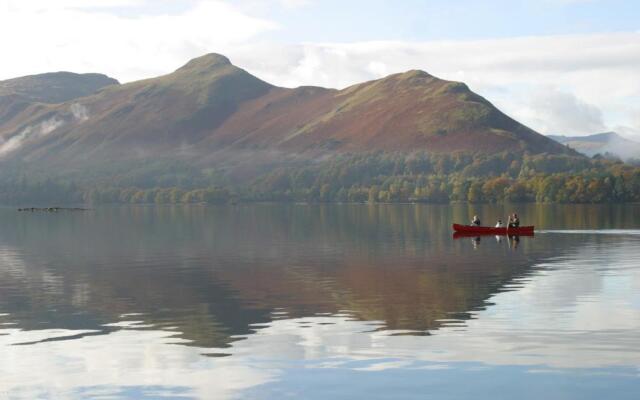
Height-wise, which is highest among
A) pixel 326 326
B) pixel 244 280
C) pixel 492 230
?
pixel 492 230

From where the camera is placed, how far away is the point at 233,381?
118 ft

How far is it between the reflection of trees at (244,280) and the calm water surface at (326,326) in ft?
0.67

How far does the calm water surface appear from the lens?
3569 cm

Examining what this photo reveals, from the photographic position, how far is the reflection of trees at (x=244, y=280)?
53938mm

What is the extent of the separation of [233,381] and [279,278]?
131ft

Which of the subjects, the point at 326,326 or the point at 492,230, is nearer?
the point at 326,326

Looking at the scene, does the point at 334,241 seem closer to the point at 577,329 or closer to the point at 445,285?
the point at 445,285

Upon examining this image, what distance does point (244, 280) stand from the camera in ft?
245

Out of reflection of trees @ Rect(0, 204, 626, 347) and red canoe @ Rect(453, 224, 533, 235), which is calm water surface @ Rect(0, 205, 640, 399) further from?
red canoe @ Rect(453, 224, 533, 235)

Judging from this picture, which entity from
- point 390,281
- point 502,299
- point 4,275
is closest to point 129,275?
point 4,275

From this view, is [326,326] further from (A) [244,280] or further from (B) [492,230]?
(B) [492,230]

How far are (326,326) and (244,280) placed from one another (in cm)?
2646

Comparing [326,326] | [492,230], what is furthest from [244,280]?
[492,230]

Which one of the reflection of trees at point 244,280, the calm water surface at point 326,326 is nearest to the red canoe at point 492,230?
the reflection of trees at point 244,280
